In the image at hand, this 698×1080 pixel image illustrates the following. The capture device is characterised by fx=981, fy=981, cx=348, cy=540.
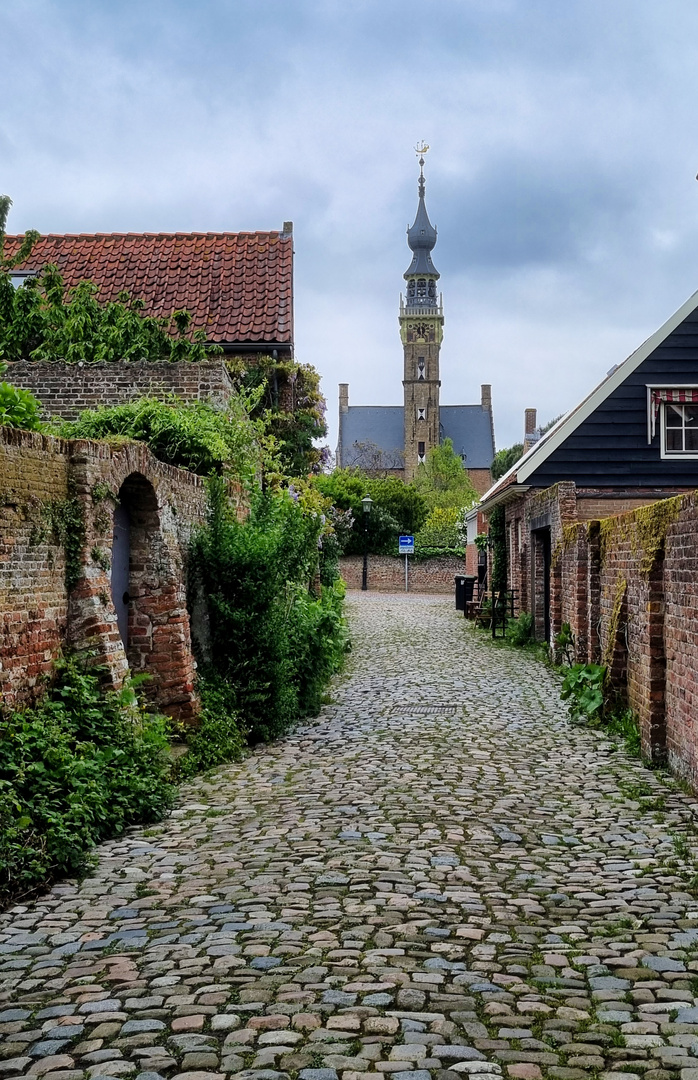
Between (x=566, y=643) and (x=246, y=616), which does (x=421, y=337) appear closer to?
(x=566, y=643)

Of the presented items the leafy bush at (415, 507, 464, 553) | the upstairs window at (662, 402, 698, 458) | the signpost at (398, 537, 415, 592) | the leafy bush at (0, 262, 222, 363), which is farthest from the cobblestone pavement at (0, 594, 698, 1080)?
the leafy bush at (415, 507, 464, 553)

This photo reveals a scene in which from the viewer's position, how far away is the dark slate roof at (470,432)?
89.7 meters

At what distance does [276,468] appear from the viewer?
51.8ft

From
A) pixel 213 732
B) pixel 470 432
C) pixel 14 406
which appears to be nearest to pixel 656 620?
pixel 213 732

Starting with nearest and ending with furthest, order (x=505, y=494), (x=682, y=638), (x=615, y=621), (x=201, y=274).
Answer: (x=682, y=638), (x=615, y=621), (x=201, y=274), (x=505, y=494)

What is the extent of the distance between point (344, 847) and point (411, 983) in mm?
2080

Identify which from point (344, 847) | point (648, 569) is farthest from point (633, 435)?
point (344, 847)

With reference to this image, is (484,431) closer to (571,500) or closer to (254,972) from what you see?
(571,500)

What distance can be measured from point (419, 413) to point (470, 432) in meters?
5.10

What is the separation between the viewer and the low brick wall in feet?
162

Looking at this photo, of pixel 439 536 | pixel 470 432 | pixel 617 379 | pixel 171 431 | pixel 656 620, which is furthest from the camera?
pixel 470 432

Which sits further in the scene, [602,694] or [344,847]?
[602,694]

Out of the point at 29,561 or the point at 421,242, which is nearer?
the point at 29,561

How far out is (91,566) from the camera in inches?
295
